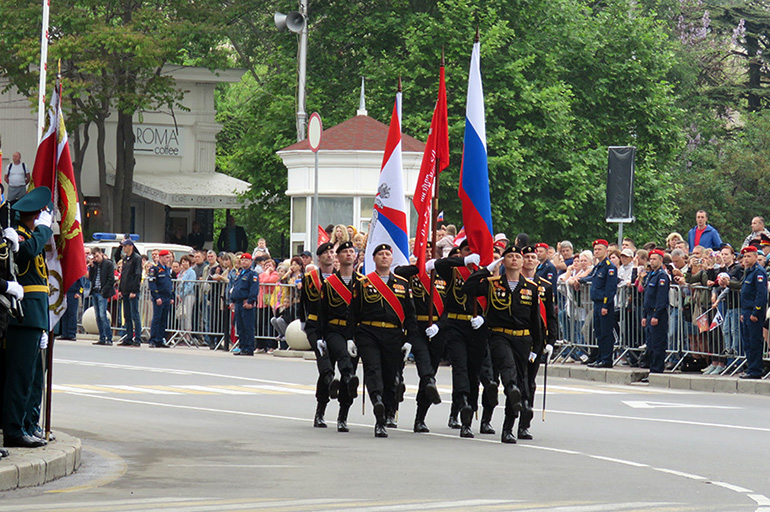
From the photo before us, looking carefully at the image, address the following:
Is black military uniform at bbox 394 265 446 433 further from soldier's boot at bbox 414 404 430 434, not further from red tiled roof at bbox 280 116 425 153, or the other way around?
red tiled roof at bbox 280 116 425 153

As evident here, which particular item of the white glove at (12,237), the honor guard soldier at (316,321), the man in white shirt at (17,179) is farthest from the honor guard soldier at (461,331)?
the man in white shirt at (17,179)

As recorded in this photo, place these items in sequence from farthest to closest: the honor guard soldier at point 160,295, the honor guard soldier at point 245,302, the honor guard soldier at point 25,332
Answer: the honor guard soldier at point 160,295 < the honor guard soldier at point 245,302 < the honor guard soldier at point 25,332

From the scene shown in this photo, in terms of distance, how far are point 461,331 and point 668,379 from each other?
7791 mm

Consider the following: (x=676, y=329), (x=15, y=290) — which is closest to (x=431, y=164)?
(x=15, y=290)

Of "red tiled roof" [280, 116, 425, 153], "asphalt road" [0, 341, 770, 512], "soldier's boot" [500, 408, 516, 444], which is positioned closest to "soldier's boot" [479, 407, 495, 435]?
"asphalt road" [0, 341, 770, 512]

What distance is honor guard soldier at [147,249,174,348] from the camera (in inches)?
1125

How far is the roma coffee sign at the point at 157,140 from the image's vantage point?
4606 cm

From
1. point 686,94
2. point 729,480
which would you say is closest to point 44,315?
point 729,480

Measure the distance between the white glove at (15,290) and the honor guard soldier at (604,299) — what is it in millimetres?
13189

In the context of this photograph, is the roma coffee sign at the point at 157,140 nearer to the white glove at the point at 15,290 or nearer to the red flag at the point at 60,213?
the red flag at the point at 60,213

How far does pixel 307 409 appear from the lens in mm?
16984

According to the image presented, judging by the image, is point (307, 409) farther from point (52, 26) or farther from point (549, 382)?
point (52, 26)

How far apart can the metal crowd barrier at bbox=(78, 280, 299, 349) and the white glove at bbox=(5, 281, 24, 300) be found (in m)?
16.0

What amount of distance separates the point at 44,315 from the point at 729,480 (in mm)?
5396
